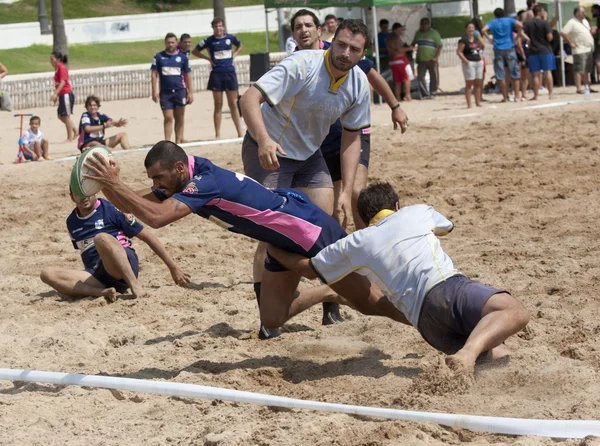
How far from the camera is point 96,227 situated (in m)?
7.31

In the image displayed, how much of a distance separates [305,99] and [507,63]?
13.3m

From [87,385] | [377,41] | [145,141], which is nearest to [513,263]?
[87,385]

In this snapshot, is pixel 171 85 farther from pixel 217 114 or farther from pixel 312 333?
pixel 312 333

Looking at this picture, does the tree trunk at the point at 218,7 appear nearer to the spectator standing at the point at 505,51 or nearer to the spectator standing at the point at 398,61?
the spectator standing at the point at 398,61

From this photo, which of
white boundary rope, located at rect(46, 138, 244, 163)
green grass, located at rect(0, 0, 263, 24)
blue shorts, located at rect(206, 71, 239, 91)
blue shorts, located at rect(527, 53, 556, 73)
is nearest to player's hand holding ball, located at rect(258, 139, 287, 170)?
white boundary rope, located at rect(46, 138, 244, 163)

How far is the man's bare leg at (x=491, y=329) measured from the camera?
4.33 metres

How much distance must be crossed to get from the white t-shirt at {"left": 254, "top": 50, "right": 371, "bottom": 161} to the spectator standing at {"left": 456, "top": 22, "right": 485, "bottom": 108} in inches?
459

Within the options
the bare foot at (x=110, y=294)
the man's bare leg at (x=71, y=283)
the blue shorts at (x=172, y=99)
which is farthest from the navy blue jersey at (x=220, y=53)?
the bare foot at (x=110, y=294)

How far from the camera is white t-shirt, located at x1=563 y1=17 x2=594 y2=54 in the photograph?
18.2m

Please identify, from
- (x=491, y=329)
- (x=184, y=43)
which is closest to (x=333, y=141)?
(x=491, y=329)

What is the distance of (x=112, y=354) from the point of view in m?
5.76

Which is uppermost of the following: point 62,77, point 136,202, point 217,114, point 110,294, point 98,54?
point 98,54

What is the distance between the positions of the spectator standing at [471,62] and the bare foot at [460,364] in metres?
13.7

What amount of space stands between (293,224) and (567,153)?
257 inches
